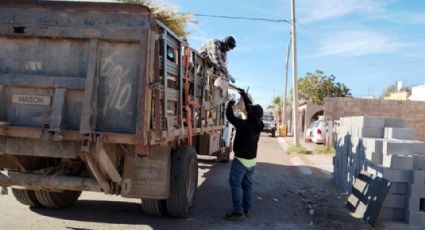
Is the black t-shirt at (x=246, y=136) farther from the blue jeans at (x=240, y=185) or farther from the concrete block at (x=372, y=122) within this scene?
the concrete block at (x=372, y=122)

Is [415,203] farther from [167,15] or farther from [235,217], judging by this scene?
[167,15]

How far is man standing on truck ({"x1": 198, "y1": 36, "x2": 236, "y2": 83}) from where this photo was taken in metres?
9.85

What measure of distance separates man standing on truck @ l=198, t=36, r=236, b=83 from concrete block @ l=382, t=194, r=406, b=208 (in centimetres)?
405

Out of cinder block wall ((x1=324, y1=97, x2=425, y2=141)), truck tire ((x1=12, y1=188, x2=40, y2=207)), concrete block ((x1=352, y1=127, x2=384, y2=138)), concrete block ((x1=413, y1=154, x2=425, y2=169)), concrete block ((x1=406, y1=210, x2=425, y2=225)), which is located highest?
cinder block wall ((x1=324, y1=97, x2=425, y2=141))

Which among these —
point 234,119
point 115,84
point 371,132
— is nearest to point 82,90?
point 115,84

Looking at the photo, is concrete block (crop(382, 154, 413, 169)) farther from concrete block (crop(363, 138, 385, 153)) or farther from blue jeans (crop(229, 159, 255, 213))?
blue jeans (crop(229, 159, 255, 213))

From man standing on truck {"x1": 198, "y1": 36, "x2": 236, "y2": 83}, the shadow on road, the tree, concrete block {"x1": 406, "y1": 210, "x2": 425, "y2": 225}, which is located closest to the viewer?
the shadow on road

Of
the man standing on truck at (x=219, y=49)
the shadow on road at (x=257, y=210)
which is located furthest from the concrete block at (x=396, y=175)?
the man standing on truck at (x=219, y=49)

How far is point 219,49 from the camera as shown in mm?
10070

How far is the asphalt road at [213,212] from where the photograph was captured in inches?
256

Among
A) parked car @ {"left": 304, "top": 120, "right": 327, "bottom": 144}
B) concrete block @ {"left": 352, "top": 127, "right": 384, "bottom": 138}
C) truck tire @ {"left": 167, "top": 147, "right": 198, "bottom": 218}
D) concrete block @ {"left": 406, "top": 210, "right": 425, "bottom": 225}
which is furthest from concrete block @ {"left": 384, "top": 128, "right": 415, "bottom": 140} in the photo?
parked car @ {"left": 304, "top": 120, "right": 327, "bottom": 144}

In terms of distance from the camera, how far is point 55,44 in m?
5.50

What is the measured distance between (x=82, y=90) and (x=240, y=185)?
3.01 metres

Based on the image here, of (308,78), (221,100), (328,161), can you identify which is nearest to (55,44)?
(221,100)
